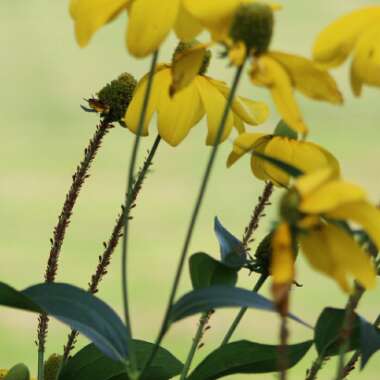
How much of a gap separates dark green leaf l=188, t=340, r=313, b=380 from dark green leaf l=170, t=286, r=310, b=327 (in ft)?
0.99

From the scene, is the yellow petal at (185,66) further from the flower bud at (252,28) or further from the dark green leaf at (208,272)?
the dark green leaf at (208,272)

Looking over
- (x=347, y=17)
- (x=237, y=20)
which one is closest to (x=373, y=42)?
(x=347, y=17)

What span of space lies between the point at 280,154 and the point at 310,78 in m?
0.30

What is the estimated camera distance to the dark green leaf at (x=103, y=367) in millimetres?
1273

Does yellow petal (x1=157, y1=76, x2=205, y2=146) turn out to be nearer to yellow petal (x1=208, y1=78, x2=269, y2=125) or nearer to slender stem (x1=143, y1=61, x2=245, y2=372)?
yellow petal (x1=208, y1=78, x2=269, y2=125)

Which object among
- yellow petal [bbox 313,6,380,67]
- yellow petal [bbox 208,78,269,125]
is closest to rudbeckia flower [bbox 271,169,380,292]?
yellow petal [bbox 313,6,380,67]

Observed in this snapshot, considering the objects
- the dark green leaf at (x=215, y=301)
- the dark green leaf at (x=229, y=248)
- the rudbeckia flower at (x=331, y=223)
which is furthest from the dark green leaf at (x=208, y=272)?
the rudbeckia flower at (x=331, y=223)

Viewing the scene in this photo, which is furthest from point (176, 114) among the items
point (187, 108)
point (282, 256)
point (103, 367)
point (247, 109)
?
point (282, 256)

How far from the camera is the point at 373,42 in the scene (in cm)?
91

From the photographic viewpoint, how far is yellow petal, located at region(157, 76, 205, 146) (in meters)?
1.12

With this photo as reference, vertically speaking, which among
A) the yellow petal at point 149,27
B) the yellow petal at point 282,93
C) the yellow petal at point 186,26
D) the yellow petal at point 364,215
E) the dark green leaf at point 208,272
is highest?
the yellow petal at point 186,26

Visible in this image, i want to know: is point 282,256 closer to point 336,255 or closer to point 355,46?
point 336,255

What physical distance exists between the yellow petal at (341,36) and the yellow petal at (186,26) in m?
0.15

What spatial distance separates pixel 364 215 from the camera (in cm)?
75
